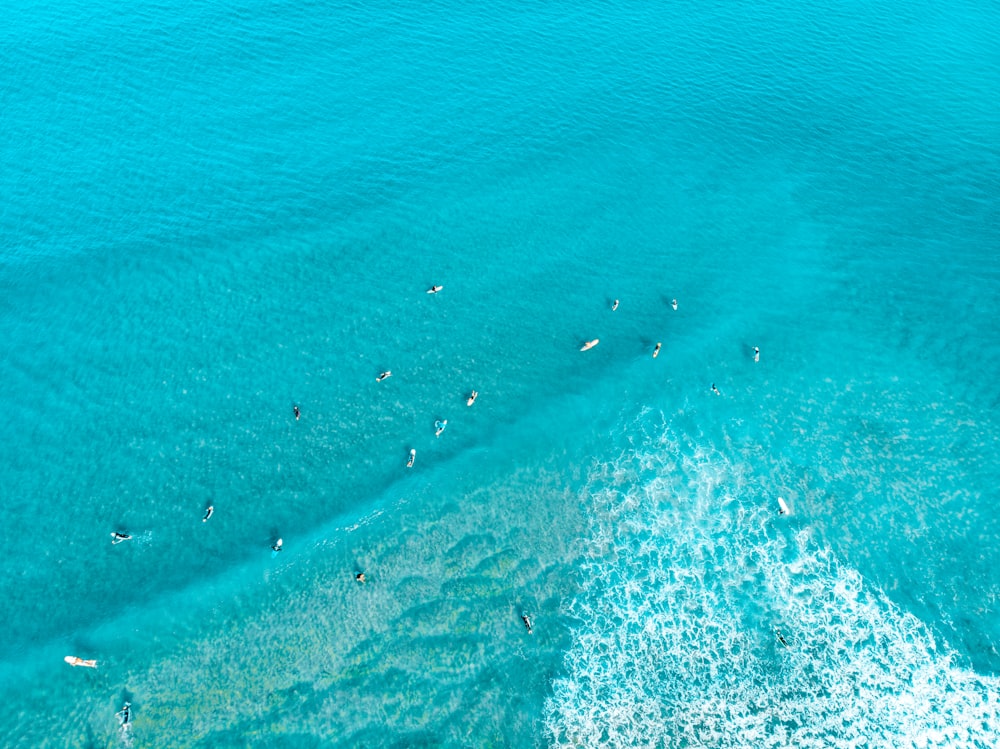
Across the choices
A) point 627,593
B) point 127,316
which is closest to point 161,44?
point 127,316

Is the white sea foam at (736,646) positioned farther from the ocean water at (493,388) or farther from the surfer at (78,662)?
the surfer at (78,662)

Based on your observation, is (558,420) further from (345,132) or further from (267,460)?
(345,132)

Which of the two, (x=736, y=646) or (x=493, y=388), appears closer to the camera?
(x=736, y=646)

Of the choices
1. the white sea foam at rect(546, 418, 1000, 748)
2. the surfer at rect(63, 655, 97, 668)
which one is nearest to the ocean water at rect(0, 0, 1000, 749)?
the white sea foam at rect(546, 418, 1000, 748)

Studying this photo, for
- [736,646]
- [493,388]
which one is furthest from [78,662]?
[736,646]

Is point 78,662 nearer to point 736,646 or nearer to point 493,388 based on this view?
point 493,388

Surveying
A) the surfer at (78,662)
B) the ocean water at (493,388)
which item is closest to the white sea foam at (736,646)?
the ocean water at (493,388)

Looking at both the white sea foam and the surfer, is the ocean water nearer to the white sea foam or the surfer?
the white sea foam
